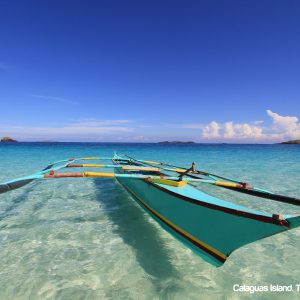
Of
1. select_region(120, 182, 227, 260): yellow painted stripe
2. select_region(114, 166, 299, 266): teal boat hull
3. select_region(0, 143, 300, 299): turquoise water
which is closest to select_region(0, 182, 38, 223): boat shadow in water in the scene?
select_region(0, 143, 300, 299): turquoise water

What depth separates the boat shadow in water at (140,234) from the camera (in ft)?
13.2

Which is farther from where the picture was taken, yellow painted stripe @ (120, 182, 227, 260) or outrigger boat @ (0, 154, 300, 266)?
yellow painted stripe @ (120, 182, 227, 260)

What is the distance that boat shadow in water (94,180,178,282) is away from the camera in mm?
4032

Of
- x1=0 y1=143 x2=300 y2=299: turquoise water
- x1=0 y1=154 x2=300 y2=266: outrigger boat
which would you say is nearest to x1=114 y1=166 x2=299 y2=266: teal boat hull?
x1=0 y1=154 x2=300 y2=266: outrigger boat

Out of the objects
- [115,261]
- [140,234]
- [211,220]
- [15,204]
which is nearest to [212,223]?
[211,220]

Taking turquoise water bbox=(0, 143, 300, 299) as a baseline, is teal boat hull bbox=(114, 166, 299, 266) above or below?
above

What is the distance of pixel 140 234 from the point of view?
5387mm

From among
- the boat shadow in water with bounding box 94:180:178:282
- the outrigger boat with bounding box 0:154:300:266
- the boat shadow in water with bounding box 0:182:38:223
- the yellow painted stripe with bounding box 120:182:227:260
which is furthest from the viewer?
the boat shadow in water with bounding box 0:182:38:223

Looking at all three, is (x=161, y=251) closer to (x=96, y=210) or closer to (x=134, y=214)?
(x=134, y=214)

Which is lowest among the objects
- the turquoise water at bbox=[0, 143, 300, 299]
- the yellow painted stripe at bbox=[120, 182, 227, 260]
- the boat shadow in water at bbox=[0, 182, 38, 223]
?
the turquoise water at bbox=[0, 143, 300, 299]

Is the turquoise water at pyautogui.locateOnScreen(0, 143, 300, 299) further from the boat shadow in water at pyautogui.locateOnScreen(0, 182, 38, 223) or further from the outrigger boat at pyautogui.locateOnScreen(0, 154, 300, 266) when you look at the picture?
the outrigger boat at pyautogui.locateOnScreen(0, 154, 300, 266)

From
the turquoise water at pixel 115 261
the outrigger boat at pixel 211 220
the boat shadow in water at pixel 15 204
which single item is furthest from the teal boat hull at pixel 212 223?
the boat shadow in water at pixel 15 204

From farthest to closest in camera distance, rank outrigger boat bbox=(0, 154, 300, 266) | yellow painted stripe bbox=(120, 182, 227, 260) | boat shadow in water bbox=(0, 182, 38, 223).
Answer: boat shadow in water bbox=(0, 182, 38, 223) < yellow painted stripe bbox=(120, 182, 227, 260) < outrigger boat bbox=(0, 154, 300, 266)

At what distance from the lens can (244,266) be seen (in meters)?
4.15
